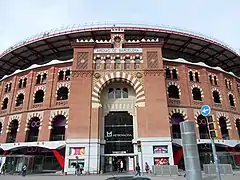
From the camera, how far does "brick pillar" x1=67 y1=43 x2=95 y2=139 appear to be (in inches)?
796

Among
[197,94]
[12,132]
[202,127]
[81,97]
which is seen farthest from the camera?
[197,94]

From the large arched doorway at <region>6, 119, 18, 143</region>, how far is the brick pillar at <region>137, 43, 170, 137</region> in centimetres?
1654

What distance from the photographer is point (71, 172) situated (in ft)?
62.4

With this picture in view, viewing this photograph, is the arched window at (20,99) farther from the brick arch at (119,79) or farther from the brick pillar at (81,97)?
the brick arch at (119,79)

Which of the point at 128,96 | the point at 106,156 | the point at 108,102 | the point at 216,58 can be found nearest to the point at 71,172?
the point at 106,156

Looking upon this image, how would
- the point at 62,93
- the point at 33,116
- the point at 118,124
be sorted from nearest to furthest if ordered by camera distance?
the point at 118,124
the point at 33,116
the point at 62,93

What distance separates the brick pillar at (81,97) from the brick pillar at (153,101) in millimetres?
4906

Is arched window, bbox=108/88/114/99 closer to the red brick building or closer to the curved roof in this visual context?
the red brick building

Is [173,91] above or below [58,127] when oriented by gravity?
above

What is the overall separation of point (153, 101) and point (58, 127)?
11826mm

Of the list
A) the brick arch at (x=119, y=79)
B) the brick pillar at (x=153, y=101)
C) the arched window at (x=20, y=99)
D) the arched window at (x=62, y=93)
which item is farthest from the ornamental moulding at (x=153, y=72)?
the arched window at (x=20, y=99)

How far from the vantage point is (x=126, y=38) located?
30.0 meters

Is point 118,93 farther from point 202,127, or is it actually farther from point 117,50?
point 202,127

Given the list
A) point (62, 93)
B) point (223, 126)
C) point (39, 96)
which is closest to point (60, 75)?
point (62, 93)
